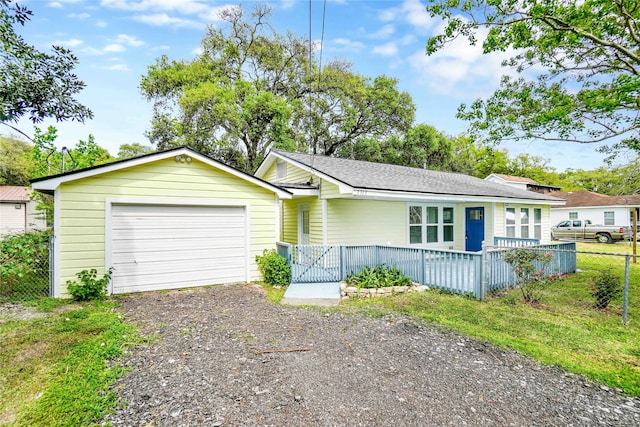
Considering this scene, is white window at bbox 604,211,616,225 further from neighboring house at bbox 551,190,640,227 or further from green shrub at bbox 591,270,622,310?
green shrub at bbox 591,270,622,310

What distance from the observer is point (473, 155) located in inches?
1587

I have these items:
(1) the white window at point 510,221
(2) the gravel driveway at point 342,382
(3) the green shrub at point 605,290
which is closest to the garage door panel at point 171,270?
(2) the gravel driveway at point 342,382

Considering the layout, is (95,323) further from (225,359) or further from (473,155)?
(473,155)

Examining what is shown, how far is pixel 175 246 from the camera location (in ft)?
25.1

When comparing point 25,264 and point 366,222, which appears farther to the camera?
point 366,222

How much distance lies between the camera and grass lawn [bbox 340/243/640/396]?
374cm

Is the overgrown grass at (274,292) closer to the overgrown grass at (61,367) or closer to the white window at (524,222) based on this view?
the overgrown grass at (61,367)

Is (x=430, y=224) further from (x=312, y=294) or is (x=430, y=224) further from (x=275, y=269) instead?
(x=312, y=294)

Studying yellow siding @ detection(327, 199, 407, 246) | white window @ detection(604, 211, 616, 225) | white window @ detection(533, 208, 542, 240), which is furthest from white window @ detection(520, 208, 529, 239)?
white window @ detection(604, 211, 616, 225)

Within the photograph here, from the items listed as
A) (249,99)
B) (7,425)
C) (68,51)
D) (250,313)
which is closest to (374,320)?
(250,313)

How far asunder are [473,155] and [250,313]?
42266 mm

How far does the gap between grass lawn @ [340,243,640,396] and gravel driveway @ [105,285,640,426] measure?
40 centimetres

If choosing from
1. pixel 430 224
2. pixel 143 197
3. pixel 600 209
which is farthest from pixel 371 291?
pixel 600 209

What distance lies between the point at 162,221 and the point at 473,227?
37.6 ft
